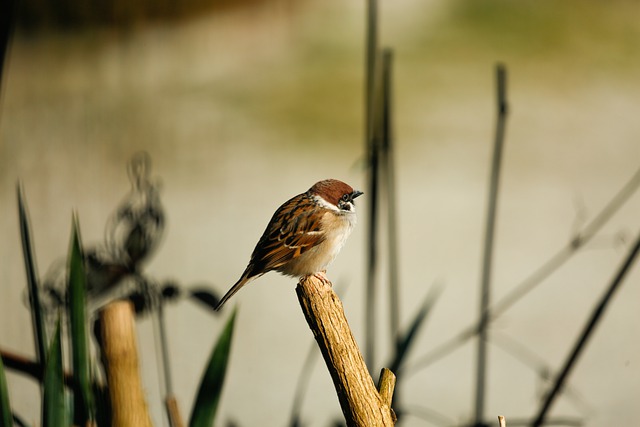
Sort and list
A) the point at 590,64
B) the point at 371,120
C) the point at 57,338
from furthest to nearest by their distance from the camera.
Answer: the point at 590,64 → the point at 371,120 → the point at 57,338

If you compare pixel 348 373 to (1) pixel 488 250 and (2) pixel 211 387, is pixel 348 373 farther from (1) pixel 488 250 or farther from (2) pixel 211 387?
(1) pixel 488 250

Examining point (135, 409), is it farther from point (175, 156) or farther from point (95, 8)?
point (95, 8)

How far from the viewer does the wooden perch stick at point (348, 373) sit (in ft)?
3.70

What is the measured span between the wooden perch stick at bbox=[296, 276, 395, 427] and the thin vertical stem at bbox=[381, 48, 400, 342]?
0.93 metres

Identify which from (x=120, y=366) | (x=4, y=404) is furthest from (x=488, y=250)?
(x=4, y=404)

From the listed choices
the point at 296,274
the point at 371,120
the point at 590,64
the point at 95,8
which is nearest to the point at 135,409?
the point at 296,274

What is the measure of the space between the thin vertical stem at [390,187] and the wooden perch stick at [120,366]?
878 millimetres

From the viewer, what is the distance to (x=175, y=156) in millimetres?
2359

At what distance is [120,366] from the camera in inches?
55.0

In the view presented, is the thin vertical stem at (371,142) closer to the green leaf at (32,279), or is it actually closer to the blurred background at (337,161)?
the blurred background at (337,161)

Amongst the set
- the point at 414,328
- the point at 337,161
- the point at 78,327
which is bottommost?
the point at 414,328

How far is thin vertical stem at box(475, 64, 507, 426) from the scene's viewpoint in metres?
2.20

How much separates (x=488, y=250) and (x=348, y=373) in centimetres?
112

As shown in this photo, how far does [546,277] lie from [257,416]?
871mm
